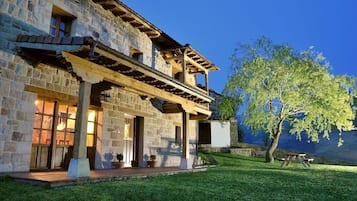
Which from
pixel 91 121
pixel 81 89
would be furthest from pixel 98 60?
pixel 91 121

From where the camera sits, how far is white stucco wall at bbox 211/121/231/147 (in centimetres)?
2020

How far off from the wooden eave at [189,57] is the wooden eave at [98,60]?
10.1 ft

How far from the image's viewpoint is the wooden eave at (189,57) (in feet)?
37.2

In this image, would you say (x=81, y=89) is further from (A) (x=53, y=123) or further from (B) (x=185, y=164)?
(B) (x=185, y=164)

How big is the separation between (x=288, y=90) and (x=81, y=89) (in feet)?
37.9

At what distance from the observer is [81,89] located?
5.68 metres

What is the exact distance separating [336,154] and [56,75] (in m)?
33.3

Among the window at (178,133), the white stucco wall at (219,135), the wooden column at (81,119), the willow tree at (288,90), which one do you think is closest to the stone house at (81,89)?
the wooden column at (81,119)

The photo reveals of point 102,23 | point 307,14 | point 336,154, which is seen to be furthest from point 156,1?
point 102,23

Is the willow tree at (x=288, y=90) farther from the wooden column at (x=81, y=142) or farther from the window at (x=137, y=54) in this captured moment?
the wooden column at (x=81, y=142)

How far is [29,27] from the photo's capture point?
6.39m

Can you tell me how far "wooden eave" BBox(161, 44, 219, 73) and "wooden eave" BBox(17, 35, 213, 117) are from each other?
3.09m

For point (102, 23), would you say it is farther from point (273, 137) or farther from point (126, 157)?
point (273, 137)

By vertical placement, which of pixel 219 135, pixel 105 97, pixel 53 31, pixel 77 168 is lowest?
pixel 77 168
